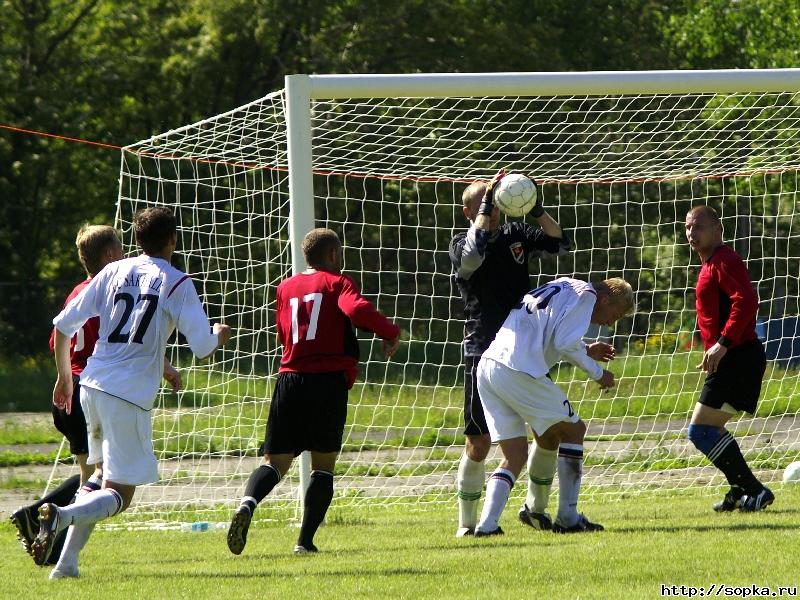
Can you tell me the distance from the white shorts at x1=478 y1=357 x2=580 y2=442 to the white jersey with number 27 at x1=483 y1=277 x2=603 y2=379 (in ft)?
0.19

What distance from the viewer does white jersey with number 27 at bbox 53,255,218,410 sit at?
19.8ft

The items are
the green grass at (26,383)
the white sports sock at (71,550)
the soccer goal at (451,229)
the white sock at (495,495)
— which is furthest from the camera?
the green grass at (26,383)

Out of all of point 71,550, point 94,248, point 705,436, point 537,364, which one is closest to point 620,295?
point 537,364

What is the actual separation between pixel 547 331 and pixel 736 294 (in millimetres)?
1354

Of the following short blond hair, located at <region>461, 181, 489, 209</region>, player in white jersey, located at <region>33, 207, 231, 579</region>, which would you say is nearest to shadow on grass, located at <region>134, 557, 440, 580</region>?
player in white jersey, located at <region>33, 207, 231, 579</region>

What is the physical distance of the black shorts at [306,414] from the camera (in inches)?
264

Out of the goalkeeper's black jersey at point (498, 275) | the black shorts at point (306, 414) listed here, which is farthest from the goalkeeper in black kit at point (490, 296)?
the black shorts at point (306, 414)

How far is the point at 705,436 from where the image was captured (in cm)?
775

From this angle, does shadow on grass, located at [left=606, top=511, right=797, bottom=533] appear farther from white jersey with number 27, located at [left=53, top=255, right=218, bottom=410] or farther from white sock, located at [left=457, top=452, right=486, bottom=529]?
white jersey with number 27, located at [left=53, top=255, right=218, bottom=410]

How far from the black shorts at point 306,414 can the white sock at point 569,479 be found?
1.31 meters

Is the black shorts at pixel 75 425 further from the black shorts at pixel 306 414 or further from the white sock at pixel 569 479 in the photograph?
the white sock at pixel 569 479

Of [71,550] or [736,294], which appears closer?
[71,550]

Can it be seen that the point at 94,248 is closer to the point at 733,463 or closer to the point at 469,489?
the point at 469,489

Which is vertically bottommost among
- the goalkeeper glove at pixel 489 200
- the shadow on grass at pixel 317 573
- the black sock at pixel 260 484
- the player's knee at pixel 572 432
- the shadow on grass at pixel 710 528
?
the shadow on grass at pixel 710 528
